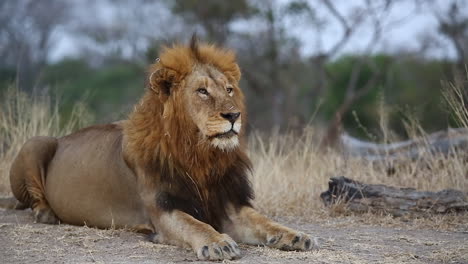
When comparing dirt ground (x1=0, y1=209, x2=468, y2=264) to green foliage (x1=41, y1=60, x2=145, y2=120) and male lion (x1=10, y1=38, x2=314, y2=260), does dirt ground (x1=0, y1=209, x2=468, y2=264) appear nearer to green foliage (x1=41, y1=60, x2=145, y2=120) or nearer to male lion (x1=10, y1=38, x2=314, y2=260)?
male lion (x1=10, y1=38, x2=314, y2=260)

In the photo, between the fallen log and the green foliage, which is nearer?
the fallen log

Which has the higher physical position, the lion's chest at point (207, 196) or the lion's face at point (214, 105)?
the lion's face at point (214, 105)

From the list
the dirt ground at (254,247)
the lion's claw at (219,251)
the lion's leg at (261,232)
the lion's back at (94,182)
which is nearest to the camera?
the lion's claw at (219,251)

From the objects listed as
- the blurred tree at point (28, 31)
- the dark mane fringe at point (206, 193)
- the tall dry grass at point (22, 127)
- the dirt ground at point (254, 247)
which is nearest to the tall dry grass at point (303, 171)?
the tall dry grass at point (22, 127)

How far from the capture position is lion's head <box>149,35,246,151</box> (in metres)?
4.32

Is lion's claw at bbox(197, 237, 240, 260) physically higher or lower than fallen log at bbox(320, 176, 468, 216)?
lower

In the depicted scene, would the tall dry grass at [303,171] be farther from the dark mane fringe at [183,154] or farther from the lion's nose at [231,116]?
the lion's nose at [231,116]

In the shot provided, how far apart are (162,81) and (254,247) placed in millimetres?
1166

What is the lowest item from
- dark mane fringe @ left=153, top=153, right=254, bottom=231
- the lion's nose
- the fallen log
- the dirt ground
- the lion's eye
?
the dirt ground

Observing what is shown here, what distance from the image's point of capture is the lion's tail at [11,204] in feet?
19.5

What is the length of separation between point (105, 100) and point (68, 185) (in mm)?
22142

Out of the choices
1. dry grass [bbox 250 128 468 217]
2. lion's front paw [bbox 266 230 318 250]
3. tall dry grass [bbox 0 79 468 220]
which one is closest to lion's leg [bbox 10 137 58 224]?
tall dry grass [bbox 0 79 468 220]

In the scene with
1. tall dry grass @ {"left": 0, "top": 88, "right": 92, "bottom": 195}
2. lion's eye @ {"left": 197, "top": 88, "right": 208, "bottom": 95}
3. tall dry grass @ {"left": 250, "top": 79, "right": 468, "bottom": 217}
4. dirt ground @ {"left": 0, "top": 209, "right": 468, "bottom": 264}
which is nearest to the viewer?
dirt ground @ {"left": 0, "top": 209, "right": 468, "bottom": 264}

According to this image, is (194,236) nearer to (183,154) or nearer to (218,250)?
(218,250)
